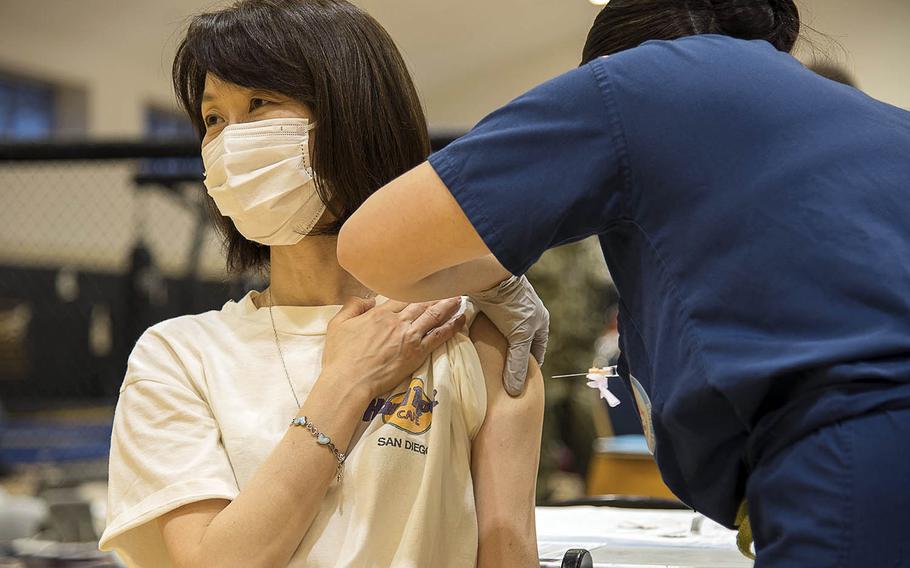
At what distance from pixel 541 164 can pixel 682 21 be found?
0.25m

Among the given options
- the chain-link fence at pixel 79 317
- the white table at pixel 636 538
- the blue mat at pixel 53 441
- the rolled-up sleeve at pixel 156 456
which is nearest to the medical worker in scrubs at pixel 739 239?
the rolled-up sleeve at pixel 156 456

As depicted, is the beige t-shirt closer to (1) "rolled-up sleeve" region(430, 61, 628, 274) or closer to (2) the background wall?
(1) "rolled-up sleeve" region(430, 61, 628, 274)

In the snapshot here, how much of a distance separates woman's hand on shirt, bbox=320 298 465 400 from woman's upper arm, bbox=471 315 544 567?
0.23 ft

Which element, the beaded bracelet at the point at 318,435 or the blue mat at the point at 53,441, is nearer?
the beaded bracelet at the point at 318,435

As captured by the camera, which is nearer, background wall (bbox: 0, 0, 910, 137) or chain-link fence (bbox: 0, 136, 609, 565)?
chain-link fence (bbox: 0, 136, 609, 565)

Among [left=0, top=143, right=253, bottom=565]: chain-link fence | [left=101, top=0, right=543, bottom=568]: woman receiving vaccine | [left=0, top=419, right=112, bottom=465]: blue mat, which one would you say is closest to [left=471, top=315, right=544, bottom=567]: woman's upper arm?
[left=101, top=0, right=543, bottom=568]: woman receiving vaccine

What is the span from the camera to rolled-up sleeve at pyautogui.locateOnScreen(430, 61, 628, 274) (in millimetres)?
918

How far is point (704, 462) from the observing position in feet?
3.19

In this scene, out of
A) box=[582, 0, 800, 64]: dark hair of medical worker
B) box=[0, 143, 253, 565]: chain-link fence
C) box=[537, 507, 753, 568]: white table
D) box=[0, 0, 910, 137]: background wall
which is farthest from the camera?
box=[0, 0, 910, 137]: background wall

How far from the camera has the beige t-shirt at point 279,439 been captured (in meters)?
1.25

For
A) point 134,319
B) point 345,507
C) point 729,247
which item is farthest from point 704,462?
point 134,319

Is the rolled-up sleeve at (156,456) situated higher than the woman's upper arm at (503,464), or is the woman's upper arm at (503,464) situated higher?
the rolled-up sleeve at (156,456)

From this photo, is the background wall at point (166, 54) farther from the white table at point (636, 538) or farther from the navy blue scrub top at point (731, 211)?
the navy blue scrub top at point (731, 211)

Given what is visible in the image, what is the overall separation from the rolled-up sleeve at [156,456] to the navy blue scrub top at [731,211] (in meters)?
0.52
